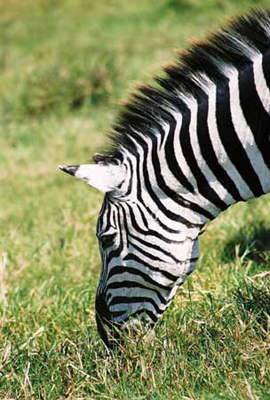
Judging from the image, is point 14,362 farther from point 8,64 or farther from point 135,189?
point 8,64

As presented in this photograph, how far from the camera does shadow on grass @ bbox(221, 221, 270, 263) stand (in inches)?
233

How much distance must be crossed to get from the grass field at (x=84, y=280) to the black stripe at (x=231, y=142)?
496 millimetres

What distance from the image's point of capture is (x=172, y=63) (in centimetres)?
396

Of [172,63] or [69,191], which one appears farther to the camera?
[69,191]

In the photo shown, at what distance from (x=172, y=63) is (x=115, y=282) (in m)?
1.10

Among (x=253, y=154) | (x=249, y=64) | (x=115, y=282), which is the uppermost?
(x=249, y=64)

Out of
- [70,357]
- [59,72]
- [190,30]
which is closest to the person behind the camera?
[70,357]

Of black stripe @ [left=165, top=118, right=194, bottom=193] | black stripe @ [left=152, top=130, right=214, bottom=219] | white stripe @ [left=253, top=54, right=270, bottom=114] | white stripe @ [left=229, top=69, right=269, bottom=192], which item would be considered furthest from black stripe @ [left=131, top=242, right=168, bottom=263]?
white stripe @ [left=253, top=54, right=270, bottom=114]

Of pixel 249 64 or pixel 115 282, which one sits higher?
pixel 249 64

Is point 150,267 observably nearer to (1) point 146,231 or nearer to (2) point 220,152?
(1) point 146,231

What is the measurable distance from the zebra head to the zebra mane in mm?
198

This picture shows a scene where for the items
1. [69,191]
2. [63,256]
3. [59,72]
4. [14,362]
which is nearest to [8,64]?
[59,72]

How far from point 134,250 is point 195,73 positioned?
88 centimetres

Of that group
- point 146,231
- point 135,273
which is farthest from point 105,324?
point 146,231
